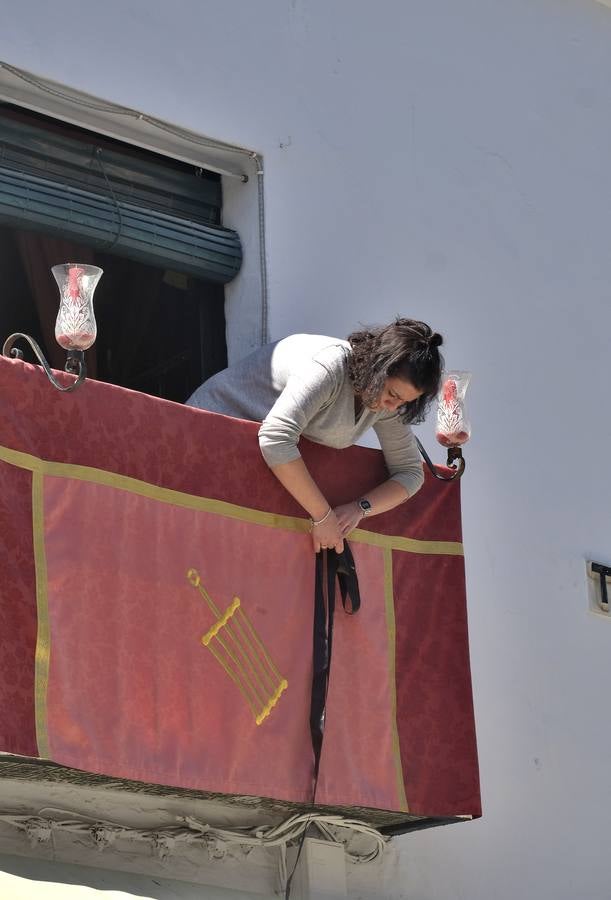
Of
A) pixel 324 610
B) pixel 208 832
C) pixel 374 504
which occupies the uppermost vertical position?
pixel 374 504

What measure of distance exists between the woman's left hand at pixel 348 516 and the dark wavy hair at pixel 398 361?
282mm

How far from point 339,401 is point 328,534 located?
35 cm

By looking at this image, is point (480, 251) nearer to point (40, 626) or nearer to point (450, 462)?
point (450, 462)

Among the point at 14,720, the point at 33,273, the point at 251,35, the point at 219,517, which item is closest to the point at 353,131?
the point at 251,35

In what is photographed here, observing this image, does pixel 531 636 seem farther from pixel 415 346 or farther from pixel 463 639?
pixel 415 346

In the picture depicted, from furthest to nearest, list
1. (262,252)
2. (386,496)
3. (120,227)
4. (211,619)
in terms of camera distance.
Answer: (262,252), (120,227), (386,496), (211,619)

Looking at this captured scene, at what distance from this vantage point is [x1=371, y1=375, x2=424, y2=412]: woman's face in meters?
4.13

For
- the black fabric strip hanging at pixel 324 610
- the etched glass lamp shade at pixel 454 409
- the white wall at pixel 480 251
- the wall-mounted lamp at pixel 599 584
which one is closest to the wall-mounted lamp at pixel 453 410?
the etched glass lamp shade at pixel 454 409

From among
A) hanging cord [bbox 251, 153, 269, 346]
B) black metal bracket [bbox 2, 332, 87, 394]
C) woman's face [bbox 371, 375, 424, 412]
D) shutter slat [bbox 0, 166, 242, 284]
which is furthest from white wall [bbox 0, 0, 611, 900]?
black metal bracket [bbox 2, 332, 87, 394]

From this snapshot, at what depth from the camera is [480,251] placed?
5.42 metres

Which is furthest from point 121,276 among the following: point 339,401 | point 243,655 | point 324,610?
point 243,655

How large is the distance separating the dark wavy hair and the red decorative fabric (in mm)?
264

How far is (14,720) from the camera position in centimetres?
359

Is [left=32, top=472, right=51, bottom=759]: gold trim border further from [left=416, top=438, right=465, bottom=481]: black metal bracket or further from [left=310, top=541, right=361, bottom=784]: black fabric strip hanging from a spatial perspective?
[left=416, top=438, right=465, bottom=481]: black metal bracket
